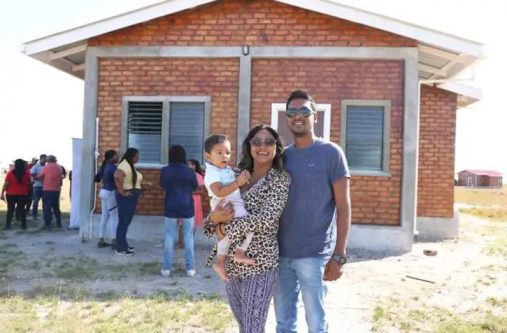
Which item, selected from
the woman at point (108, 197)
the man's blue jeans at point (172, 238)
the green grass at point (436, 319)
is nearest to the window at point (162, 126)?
the woman at point (108, 197)

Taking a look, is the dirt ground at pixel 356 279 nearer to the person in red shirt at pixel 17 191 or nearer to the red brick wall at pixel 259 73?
the red brick wall at pixel 259 73

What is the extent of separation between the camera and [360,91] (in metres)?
9.39

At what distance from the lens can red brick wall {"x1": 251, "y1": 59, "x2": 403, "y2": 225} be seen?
30.6 ft

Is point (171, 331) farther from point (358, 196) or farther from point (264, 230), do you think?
point (358, 196)

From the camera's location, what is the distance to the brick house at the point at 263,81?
30.4ft

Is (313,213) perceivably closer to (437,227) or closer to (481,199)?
(437,227)

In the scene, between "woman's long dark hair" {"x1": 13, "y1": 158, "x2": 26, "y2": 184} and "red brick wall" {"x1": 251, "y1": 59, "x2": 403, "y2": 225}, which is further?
"woman's long dark hair" {"x1": 13, "y1": 158, "x2": 26, "y2": 184}

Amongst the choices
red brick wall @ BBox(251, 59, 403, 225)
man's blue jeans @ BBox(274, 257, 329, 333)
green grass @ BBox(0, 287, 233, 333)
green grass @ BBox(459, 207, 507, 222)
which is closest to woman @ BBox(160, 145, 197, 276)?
green grass @ BBox(0, 287, 233, 333)

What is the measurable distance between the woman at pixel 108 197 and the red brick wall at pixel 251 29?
2376 mm

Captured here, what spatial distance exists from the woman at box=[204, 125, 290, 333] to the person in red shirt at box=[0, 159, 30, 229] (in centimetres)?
1005

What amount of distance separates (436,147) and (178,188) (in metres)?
6.93

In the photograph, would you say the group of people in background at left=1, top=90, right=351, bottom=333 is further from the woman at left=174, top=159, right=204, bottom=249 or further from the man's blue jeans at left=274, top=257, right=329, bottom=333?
the woman at left=174, top=159, right=204, bottom=249

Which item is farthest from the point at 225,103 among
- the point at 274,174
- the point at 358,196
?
the point at 274,174

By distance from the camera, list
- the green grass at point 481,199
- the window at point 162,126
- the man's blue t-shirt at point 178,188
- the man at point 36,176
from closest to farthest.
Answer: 1. the man's blue t-shirt at point 178,188
2. the window at point 162,126
3. the man at point 36,176
4. the green grass at point 481,199
